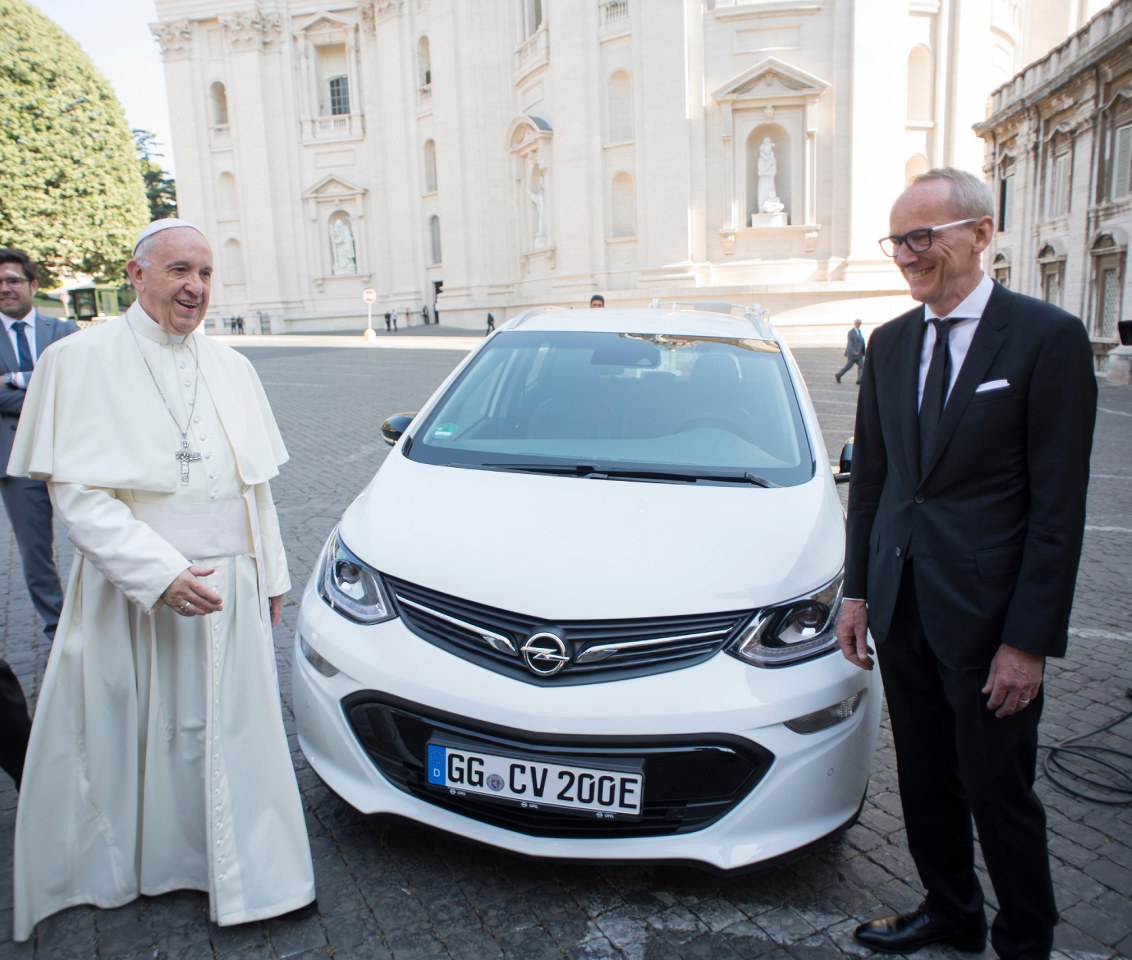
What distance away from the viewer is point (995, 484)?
214cm

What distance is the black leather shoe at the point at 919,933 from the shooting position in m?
2.56

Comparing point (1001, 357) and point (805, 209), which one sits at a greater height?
point (805, 209)

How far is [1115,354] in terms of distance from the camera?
18.2m

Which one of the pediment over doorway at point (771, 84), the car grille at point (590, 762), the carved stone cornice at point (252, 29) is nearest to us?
the car grille at point (590, 762)

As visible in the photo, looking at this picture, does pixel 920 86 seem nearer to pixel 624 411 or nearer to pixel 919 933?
pixel 624 411

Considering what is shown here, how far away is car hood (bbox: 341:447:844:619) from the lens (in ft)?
8.76

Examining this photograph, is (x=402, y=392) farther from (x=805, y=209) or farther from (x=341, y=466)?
(x=805, y=209)

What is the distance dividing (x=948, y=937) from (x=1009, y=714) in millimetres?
818

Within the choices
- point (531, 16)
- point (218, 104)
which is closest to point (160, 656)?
point (531, 16)

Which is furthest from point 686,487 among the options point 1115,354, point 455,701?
point 1115,354

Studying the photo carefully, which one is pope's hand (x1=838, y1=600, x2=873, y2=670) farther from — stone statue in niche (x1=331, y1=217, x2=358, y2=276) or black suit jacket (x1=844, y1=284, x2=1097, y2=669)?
stone statue in niche (x1=331, y1=217, x2=358, y2=276)

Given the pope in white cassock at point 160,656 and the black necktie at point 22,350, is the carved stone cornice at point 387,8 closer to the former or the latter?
the black necktie at point 22,350

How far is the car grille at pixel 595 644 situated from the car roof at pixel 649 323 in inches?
82.7

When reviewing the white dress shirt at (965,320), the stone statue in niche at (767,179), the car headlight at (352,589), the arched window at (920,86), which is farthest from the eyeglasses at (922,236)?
the arched window at (920,86)
